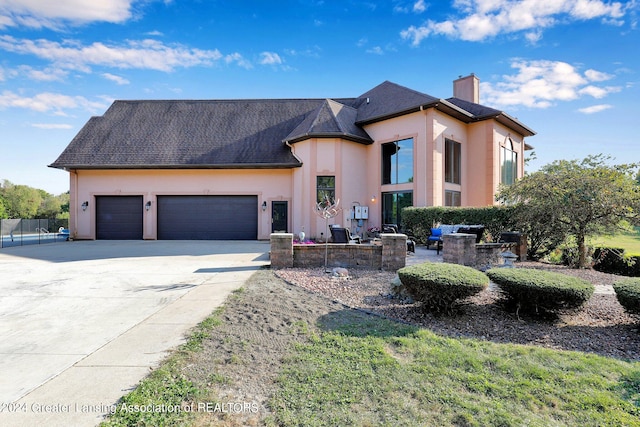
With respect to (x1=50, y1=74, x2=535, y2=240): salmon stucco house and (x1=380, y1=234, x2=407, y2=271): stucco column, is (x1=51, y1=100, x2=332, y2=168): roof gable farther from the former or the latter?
(x1=380, y1=234, x2=407, y2=271): stucco column

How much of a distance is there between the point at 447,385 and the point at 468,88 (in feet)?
66.1

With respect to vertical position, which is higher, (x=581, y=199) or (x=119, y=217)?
(x=581, y=199)

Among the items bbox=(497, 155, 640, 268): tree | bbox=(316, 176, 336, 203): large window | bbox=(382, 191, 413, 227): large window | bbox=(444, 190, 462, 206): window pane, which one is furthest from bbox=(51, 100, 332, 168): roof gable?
bbox=(497, 155, 640, 268): tree

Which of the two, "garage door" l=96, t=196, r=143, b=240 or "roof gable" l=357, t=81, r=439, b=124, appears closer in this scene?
"roof gable" l=357, t=81, r=439, b=124

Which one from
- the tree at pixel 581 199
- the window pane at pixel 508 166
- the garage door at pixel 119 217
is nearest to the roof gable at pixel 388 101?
the tree at pixel 581 199

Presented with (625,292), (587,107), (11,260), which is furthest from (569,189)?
(11,260)

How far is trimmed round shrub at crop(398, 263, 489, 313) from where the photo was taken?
420 centimetres

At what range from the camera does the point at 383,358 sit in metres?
3.10

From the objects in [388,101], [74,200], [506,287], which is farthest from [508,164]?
[74,200]

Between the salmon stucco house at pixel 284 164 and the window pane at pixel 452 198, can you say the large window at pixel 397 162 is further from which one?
the window pane at pixel 452 198

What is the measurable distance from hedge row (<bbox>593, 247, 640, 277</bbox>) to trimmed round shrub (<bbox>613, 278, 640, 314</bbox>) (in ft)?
24.5

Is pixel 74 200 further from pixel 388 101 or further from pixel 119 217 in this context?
pixel 388 101

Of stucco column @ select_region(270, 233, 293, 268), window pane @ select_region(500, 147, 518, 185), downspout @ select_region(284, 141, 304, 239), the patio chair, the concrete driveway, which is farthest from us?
window pane @ select_region(500, 147, 518, 185)

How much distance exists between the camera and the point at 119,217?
1739 centimetres
